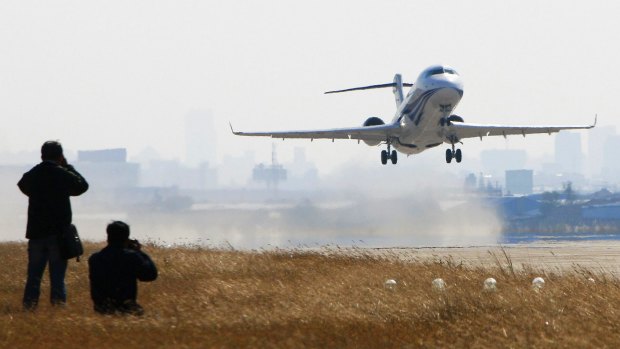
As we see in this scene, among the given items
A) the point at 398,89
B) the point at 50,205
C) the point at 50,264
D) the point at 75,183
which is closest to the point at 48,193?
the point at 50,205

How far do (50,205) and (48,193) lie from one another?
6.5 inches

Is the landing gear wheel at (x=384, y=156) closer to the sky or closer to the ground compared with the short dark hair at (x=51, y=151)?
closer to the ground

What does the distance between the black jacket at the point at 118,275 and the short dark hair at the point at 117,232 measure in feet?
0.37

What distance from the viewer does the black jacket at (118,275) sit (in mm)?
13305

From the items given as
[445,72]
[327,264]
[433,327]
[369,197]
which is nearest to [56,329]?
[433,327]

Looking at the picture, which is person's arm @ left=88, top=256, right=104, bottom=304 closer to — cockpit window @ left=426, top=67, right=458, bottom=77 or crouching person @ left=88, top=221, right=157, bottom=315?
crouching person @ left=88, top=221, right=157, bottom=315

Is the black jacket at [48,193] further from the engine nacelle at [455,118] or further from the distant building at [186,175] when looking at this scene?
the distant building at [186,175]

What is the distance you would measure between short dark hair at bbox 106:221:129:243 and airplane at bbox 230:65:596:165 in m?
33.6

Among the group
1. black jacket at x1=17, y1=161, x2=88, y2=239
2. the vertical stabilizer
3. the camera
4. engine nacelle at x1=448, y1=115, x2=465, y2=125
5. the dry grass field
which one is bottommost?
the dry grass field

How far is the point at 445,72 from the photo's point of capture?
47.4 meters

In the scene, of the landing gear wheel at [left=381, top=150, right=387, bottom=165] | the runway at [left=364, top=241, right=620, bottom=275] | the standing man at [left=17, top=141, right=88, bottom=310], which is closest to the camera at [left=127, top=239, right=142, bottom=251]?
the standing man at [left=17, top=141, right=88, bottom=310]

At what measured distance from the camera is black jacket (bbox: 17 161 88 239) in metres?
14.6

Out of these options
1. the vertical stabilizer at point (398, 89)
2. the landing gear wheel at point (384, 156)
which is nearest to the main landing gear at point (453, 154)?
the landing gear wheel at point (384, 156)

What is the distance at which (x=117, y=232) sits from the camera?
13328 millimetres
